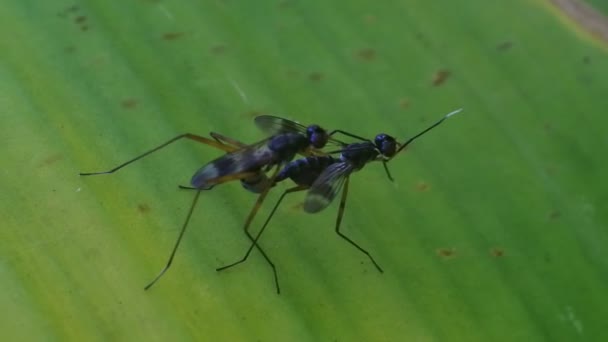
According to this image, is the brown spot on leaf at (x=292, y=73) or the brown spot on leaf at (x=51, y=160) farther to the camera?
the brown spot on leaf at (x=292, y=73)

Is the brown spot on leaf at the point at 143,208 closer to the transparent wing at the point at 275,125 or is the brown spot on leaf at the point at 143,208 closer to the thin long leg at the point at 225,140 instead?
the thin long leg at the point at 225,140

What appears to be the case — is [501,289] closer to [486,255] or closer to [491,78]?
[486,255]

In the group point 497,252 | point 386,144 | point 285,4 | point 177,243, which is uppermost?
point 285,4

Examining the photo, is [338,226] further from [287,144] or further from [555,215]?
[555,215]

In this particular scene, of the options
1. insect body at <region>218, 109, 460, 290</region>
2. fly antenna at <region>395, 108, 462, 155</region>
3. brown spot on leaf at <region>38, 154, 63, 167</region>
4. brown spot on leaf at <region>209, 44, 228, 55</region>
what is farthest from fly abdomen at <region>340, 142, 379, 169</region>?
brown spot on leaf at <region>38, 154, 63, 167</region>

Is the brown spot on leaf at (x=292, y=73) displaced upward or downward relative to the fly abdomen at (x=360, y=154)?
upward

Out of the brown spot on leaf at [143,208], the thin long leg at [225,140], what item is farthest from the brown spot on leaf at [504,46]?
the brown spot on leaf at [143,208]

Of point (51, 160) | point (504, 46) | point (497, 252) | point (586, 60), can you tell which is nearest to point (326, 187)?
point (497, 252)
